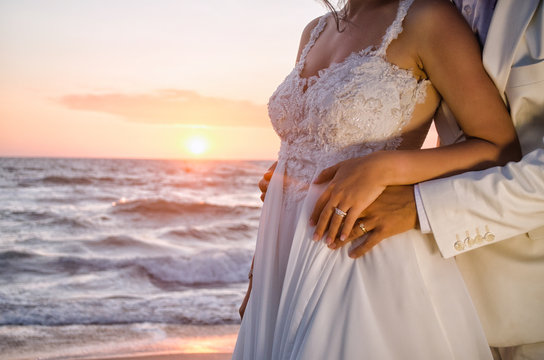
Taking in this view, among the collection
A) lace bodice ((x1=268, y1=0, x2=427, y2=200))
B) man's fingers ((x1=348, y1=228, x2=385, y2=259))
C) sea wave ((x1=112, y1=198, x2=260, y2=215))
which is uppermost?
lace bodice ((x1=268, y1=0, x2=427, y2=200))

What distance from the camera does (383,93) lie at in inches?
61.4

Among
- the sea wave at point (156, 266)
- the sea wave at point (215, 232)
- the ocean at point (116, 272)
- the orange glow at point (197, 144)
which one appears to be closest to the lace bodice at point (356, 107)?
the ocean at point (116, 272)

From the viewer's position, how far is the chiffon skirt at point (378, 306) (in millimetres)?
1310

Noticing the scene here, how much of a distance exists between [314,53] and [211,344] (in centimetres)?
372

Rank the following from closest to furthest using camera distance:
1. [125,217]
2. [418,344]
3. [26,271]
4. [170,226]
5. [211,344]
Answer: [418,344], [211,344], [26,271], [170,226], [125,217]

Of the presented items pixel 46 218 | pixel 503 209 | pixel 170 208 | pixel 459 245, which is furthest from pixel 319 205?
pixel 170 208

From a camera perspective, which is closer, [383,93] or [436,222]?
[436,222]

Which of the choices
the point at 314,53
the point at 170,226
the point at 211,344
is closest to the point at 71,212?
the point at 170,226

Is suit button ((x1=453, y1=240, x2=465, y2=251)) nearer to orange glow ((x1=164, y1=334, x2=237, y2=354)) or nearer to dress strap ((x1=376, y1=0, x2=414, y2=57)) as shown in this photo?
dress strap ((x1=376, y1=0, x2=414, y2=57))

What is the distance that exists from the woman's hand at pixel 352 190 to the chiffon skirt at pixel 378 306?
→ 3.6 inches

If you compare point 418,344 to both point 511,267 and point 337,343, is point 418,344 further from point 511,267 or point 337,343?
point 511,267

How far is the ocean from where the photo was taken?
511cm

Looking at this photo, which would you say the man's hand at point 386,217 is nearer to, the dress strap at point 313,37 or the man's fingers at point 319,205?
the man's fingers at point 319,205

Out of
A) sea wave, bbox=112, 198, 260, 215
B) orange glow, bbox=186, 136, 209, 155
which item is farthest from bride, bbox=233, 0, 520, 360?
orange glow, bbox=186, 136, 209, 155
